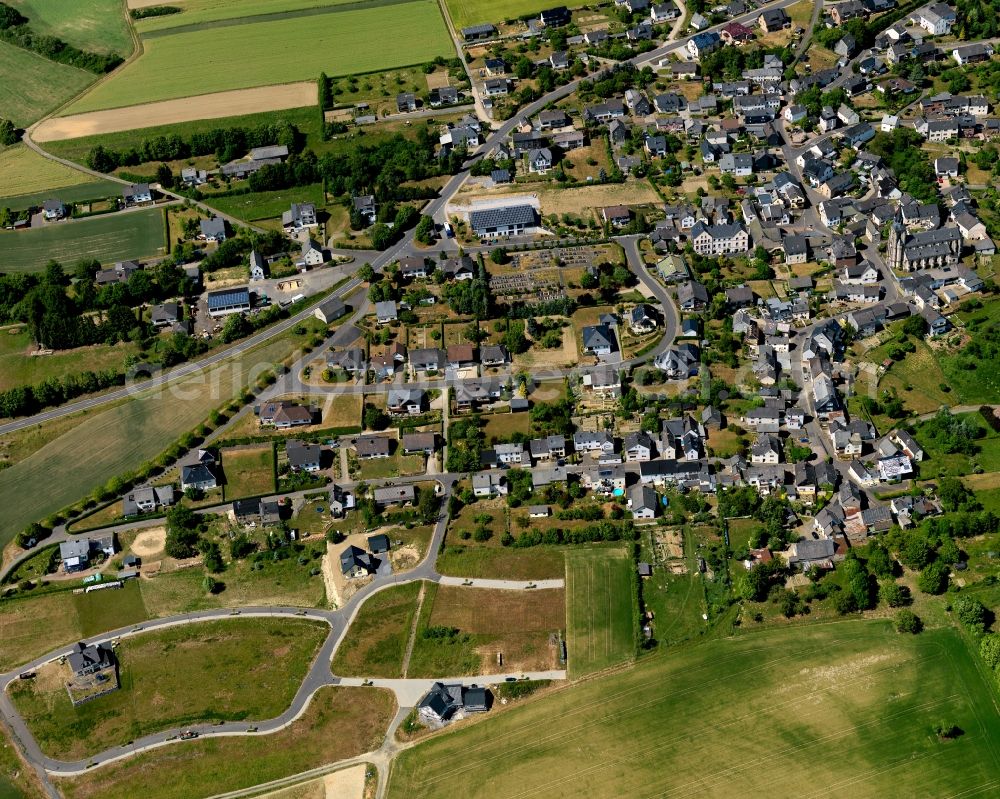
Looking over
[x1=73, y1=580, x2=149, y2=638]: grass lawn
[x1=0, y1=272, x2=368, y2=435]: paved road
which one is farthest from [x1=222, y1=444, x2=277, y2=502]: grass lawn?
[x1=0, y1=272, x2=368, y2=435]: paved road

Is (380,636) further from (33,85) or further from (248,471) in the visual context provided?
(33,85)

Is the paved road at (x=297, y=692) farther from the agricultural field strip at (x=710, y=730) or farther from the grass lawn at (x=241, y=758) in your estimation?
the agricultural field strip at (x=710, y=730)

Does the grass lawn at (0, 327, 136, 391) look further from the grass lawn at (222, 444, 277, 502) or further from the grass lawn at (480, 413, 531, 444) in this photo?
the grass lawn at (480, 413, 531, 444)

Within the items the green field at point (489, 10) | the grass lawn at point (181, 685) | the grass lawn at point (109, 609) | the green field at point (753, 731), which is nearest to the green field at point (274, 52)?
the green field at point (489, 10)

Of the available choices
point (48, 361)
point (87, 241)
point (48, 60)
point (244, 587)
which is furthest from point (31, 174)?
point (244, 587)

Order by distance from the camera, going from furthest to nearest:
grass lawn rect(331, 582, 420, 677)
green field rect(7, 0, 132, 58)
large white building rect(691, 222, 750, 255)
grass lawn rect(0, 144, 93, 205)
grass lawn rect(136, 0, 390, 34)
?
1. grass lawn rect(136, 0, 390, 34)
2. green field rect(7, 0, 132, 58)
3. grass lawn rect(0, 144, 93, 205)
4. large white building rect(691, 222, 750, 255)
5. grass lawn rect(331, 582, 420, 677)

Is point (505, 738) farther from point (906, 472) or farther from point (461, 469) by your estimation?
point (906, 472)

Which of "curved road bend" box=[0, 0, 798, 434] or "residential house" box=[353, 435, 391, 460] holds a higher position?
"curved road bend" box=[0, 0, 798, 434]
